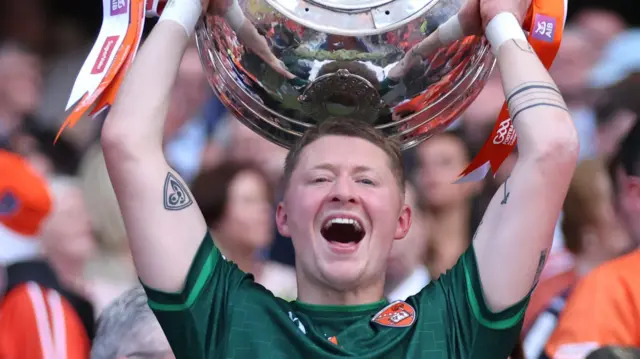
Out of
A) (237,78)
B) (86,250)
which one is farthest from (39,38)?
(237,78)

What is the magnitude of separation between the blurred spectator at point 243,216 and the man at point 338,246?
0.76 meters

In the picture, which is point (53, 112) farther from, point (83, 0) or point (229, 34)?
point (229, 34)

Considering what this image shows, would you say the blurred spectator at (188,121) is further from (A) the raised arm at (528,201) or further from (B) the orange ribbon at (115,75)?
(A) the raised arm at (528,201)

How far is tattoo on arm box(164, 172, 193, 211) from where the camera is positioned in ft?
3.70

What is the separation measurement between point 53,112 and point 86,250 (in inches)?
15.5

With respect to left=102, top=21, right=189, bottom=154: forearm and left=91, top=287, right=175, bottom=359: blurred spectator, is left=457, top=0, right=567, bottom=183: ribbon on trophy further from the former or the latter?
left=91, top=287, right=175, bottom=359: blurred spectator

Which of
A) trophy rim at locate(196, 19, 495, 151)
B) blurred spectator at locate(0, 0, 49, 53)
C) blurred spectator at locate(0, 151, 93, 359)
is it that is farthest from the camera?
blurred spectator at locate(0, 0, 49, 53)

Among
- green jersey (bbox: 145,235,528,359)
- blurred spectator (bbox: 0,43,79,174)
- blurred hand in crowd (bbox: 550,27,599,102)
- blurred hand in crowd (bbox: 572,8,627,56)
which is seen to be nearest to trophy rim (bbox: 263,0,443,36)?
green jersey (bbox: 145,235,528,359)

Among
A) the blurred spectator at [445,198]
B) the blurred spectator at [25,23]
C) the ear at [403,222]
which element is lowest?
the ear at [403,222]

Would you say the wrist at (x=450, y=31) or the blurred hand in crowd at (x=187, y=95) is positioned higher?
the blurred hand in crowd at (x=187, y=95)

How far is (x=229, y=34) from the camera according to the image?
4.41 ft

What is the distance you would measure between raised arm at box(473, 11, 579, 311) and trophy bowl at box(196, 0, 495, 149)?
213mm

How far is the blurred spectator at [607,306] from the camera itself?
1845 millimetres

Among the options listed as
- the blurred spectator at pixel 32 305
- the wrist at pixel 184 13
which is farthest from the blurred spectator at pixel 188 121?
the wrist at pixel 184 13
